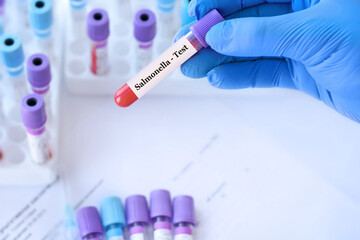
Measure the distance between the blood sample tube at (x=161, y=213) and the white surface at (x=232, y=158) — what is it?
5 cm

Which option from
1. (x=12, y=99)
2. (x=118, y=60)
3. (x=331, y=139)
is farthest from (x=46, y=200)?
(x=331, y=139)

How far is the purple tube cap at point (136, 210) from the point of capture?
110cm

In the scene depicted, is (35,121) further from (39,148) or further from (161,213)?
(161,213)

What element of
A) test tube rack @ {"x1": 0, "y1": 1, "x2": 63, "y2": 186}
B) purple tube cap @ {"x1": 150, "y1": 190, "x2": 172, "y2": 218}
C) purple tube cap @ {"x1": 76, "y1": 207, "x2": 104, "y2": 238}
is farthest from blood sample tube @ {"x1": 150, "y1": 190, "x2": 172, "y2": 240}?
test tube rack @ {"x1": 0, "y1": 1, "x2": 63, "y2": 186}

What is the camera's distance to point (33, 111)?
98cm

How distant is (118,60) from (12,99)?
0.78ft

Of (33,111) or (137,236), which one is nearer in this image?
(33,111)

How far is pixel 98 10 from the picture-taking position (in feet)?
3.70

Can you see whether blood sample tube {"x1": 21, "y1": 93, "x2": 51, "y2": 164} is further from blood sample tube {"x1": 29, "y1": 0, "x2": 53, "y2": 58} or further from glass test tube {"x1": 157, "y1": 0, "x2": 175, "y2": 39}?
glass test tube {"x1": 157, "y1": 0, "x2": 175, "y2": 39}

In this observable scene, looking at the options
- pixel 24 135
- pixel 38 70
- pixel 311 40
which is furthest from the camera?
pixel 24 135

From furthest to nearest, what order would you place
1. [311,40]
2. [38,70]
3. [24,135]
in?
[24,135] < [38,70] < [311,40]

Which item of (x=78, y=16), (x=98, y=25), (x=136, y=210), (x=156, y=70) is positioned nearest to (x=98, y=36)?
(x=98, y=25)

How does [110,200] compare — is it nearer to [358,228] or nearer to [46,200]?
[46,200]

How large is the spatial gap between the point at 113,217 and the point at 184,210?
5.4 inches
